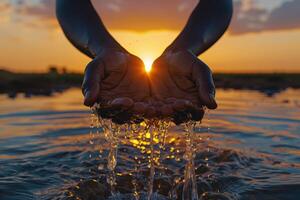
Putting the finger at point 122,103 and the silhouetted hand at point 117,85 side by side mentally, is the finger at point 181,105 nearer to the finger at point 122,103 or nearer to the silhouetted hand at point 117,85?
the silhouetted hand at point 117,85

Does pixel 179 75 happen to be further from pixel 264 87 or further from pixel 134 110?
pixel 264 87

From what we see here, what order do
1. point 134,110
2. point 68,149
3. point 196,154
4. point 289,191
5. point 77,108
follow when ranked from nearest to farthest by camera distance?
point 134,110 < point 289,191 < point 196,154 < point 68,149 < point 77,108

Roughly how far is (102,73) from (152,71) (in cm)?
71

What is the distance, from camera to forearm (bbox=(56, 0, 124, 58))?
181 inches

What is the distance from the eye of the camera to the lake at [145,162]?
522 cm

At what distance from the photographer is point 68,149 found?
24.4ft

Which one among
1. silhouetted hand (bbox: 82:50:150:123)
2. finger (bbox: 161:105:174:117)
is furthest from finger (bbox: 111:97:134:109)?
finger (bbox: 161:105:174:117)

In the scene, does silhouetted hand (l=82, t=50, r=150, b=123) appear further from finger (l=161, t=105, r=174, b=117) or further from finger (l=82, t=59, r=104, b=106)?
finger (l=161, t=105, r=174, b=117)

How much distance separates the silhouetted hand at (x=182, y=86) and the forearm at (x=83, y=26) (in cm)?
67

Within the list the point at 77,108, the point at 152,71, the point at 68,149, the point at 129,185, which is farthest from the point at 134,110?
the point at 77,108

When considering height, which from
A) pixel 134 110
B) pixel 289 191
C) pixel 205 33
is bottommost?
pixel 289 191

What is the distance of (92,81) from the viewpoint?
134 inches

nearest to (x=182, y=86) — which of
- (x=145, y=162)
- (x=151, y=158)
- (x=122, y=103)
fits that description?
(x=122, y=103)

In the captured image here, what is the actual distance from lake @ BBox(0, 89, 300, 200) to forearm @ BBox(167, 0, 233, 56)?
5.81ft
